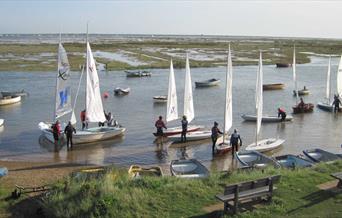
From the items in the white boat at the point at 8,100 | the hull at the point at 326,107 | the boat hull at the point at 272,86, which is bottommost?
the hull at the point at 326,107

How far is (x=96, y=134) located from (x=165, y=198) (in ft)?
46.2

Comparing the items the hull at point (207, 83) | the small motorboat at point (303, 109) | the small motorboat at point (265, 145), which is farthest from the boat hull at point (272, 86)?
the small motorboat at point (265, 145)

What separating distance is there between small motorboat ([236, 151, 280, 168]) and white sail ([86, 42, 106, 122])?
10596 millimetres

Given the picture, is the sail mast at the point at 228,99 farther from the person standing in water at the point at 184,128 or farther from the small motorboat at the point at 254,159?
the small motorboat at the point at 254,159

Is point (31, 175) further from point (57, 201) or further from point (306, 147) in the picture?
point (306, 147)

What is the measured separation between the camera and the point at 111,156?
961 inches

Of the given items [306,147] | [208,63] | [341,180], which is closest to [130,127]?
[306,147]

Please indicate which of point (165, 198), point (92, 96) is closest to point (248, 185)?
point (165, 198)

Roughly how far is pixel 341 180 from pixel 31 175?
12.8 m

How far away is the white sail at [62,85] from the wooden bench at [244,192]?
15.9m

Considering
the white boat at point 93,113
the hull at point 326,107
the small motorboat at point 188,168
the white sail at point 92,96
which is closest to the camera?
the small motorboat at point 188,168

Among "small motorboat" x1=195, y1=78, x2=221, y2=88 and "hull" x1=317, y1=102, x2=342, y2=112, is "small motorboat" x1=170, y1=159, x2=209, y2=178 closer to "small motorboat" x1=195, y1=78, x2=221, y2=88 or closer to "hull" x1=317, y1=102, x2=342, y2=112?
"hull" x1=317, y1=102, x2=342, y2=112

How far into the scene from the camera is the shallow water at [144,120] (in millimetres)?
24625

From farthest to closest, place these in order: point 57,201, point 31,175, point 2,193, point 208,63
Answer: point 208,63
point 31,175
point 2,193
point 57,201
